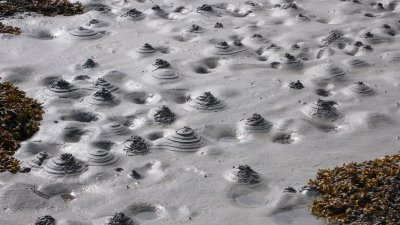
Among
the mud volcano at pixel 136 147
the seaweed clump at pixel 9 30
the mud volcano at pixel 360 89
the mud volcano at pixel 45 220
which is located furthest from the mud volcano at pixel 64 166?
the seaweed clump at pixel 9 30

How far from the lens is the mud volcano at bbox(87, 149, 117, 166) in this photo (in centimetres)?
563

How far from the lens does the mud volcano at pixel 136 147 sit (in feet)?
19.1

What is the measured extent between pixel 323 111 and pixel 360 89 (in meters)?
0.75

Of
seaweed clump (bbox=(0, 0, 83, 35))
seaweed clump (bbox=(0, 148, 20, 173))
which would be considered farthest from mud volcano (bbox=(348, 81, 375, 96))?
seaweed clump (bbox=(0, 0, 83, 35))

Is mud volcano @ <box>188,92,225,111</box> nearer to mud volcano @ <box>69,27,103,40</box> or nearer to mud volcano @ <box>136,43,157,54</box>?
mud volcano @ <box>136,43,157,54</box>

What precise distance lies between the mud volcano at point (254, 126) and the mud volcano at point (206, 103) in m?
0.45

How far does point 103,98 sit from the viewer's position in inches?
268

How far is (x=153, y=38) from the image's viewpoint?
8523mm

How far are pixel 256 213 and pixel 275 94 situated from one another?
234 centimetres

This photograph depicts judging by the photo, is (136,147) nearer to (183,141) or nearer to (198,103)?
(183,141)

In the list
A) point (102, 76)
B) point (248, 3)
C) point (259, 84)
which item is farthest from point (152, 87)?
point (248, 3)

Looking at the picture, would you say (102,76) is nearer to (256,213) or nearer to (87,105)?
(87,105)

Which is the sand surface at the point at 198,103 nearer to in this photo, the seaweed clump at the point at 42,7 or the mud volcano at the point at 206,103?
the mud volcano at the point at 206,103

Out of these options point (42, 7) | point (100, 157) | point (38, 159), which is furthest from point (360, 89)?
point (42, 7)
